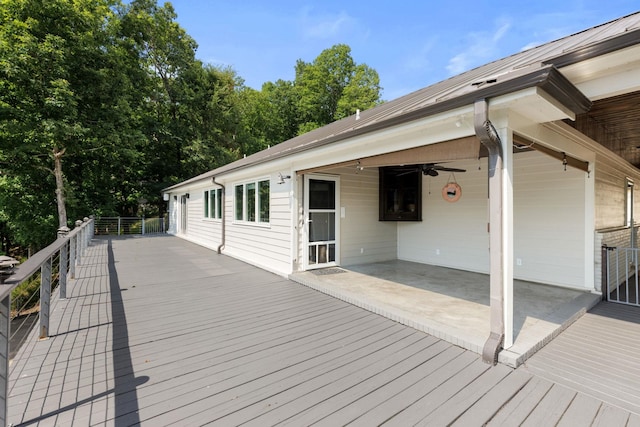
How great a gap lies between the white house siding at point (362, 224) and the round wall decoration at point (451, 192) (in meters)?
1.55

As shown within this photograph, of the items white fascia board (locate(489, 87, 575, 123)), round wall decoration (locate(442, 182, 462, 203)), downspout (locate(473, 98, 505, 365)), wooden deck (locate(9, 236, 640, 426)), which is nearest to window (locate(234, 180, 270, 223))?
wooden deck (locate(9, 236, 640, 426))

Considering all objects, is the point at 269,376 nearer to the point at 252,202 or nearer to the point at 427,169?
the point at 427,169

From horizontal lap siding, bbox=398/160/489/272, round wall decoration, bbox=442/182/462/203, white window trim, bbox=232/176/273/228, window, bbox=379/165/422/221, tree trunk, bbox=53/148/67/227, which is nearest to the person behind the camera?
horizontal lap siding, bbox=398/160/489/272

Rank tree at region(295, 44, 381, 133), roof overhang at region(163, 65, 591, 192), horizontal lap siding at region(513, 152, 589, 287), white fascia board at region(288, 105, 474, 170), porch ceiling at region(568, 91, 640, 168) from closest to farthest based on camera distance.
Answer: roof overhang at region(163, 65, 591, 192), white fascia board at region(288, 105, 474, 170), porch ceiling at region(568, 91, 640, 168), horizontal lap siding at region(513, 152, 589, 287), tree at region(295, 44, 381, 133)

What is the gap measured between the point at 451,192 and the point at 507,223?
13.2ft

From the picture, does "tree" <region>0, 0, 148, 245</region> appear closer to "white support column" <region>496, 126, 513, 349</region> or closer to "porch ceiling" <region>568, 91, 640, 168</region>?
"white support column" <region>496, 126, 513, 349</region>

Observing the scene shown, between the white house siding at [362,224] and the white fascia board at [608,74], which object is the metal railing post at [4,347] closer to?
the white fascia board at [608,74]

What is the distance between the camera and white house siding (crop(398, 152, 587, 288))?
4914 millimetres

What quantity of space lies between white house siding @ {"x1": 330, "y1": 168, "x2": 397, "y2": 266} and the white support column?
3946 millimetres

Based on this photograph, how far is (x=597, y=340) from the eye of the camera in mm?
3084

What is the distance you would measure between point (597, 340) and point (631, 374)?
71 centimetres

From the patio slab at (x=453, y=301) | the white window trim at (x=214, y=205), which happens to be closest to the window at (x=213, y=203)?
the white window trim at (x=214, y=205)

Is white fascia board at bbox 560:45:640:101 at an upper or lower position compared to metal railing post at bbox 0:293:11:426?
upper

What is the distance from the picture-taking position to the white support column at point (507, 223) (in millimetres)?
2662
